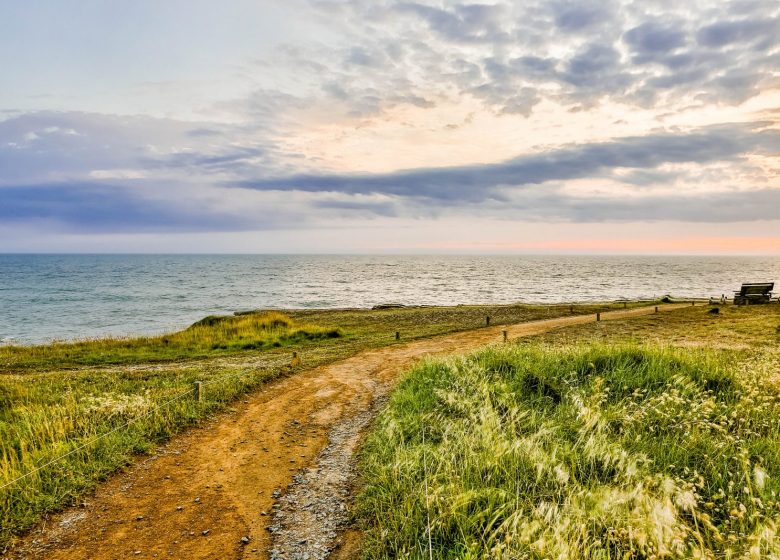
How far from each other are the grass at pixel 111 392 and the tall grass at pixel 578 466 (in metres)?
5.51

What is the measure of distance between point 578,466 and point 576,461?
0.17m

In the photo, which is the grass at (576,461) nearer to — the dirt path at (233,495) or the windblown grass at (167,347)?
the dirt path at (233,495)

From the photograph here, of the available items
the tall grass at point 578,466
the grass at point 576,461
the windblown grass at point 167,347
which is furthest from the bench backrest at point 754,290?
the windblown grass at point 167,347

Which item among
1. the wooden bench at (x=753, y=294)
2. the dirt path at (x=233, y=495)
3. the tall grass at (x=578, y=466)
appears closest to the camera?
the tall grass at (x=578, y=466)

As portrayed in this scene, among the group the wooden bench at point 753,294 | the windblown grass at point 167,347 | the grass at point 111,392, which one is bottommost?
the windblown grass at point 167,347

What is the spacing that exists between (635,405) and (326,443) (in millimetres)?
6994

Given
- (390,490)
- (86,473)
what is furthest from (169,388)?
(390,490)

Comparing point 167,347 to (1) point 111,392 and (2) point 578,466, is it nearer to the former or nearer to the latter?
(1) point 111,392

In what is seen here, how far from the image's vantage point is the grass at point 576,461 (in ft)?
15.3

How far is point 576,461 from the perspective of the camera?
6660 millimetres

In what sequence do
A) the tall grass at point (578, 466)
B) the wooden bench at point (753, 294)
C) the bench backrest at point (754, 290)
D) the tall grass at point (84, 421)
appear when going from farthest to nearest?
the bench backrest at point (754, 290)
the wooden bench at point (753, 294)
the tall grass at point (84, 421)
the tall grass at point (578, 466)

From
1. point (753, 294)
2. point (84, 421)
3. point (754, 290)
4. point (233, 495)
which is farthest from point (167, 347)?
point (754, 290)

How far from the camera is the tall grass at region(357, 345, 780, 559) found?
464cm

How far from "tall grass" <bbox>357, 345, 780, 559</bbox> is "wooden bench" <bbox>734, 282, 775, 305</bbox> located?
3383 centimetres
